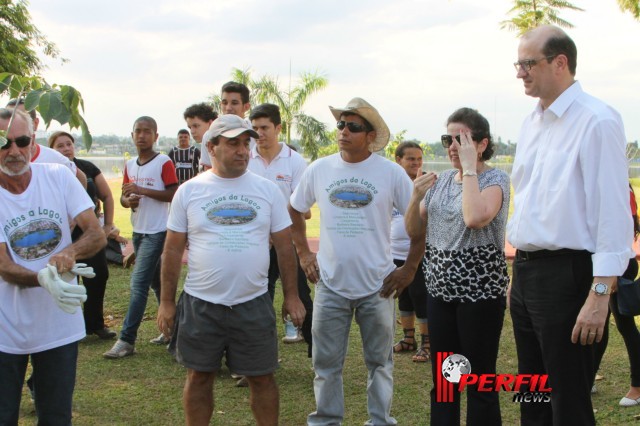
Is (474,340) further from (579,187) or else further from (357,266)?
(579,187)

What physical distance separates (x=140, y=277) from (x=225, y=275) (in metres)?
2.91

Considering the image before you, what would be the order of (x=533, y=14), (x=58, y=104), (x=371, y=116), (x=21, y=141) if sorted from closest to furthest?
(x=58, y=104), (x=21, y=141), (x=371, y=116), (x=533, y=14)

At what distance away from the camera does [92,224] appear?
12.4 ft

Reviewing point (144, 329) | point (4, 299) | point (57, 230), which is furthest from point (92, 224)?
point (144, 329)

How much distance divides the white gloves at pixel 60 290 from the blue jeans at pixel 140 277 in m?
3.42

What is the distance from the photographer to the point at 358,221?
467cm

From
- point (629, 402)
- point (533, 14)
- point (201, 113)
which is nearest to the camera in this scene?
point (629, 402)

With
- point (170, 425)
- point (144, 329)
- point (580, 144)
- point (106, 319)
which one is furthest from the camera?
point (106, 319)

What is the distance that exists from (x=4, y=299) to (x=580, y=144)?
2.81m

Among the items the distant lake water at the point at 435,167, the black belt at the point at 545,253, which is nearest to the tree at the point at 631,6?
the distant lake water at the point at 435,167

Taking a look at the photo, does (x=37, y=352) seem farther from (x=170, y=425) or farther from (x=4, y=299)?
(x=170, y=425)

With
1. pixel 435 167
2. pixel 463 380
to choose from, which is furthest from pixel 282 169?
pixel 435 167

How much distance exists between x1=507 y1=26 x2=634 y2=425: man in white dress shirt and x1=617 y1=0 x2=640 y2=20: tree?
19.4 meters

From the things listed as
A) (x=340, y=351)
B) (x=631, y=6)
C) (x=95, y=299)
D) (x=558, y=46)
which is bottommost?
(x=95, y=299)
